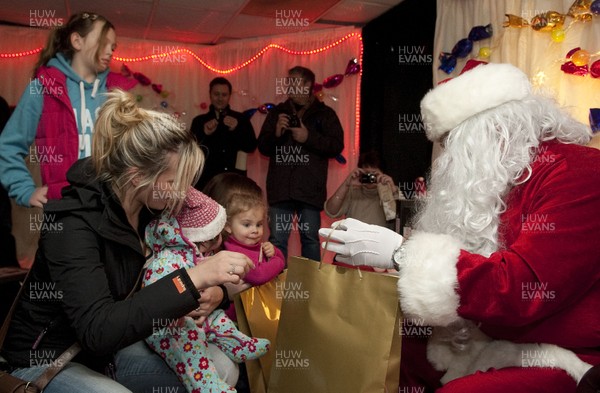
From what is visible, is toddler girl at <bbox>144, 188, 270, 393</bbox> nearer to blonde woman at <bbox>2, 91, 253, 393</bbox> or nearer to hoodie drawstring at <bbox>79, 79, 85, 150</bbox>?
blonde woman at <bbox>2, 91, 253, 393</bbox>

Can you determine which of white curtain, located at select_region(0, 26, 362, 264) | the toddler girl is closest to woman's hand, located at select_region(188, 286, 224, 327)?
the toddler girl

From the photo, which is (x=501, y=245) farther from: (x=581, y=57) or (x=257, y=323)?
(x=581, y=57)

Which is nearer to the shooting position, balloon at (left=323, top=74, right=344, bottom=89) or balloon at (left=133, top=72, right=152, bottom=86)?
balloon at (left=323, top=74, right=344, bottom=89)

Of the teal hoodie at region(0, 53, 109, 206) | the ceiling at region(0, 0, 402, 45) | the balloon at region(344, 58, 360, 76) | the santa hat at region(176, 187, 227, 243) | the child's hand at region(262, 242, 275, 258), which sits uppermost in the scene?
the ceiling at region(0, 0, 402, 45)

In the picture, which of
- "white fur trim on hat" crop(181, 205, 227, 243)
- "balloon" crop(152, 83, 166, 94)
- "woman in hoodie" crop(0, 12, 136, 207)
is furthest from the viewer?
"balloon" crop(152, 83, 166, 94)

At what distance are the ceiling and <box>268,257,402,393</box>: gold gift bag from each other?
361 centimetres

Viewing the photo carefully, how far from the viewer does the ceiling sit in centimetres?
476

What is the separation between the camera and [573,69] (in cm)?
280

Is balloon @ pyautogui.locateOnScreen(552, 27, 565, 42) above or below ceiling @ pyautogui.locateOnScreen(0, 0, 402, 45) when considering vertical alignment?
below

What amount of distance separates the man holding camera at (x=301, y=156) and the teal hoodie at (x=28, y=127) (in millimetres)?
1977

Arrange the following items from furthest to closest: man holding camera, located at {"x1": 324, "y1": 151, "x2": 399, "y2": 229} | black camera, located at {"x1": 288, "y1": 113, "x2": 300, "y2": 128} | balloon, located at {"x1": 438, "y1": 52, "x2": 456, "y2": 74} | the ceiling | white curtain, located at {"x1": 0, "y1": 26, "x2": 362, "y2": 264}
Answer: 1. white curtain, located at {"x1": 0, "y1": 26, "x2": 362, "y2": 264}
2. the ceiling
3. black camera, located at {"x1": 288, "y1": 113, "x2": 300, "y2": 128}
4. man holding camera, located at {"x1": 324, "y1": 151, "x2": 399, "y2": 229}
5. balloon, located at {"x1": 438, "y1": 52, "x2": 456, "y2": 74}

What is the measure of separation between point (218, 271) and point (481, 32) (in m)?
2.86

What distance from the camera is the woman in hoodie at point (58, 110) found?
237cm

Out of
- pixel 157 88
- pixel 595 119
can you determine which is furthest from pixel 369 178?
pixel 157 88
